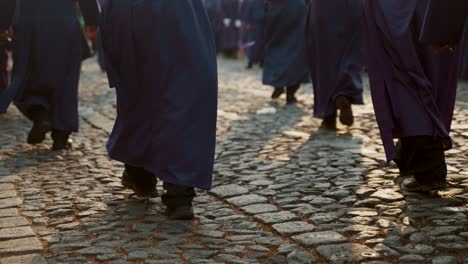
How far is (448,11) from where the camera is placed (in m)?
4.68

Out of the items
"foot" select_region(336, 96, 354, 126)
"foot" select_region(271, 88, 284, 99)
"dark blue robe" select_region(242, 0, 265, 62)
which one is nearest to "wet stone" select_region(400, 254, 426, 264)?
"foot" select_region(336, 96, 354, 126)

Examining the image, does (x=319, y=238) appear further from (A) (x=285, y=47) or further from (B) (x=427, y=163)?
(A) (x=285, y=47)

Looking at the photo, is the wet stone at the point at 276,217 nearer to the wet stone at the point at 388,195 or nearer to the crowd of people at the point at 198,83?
the crowd of people at the point at 198,83

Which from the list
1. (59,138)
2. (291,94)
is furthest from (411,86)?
(291,94)

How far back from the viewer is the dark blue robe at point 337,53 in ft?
27.5

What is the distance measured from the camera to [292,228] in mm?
4688

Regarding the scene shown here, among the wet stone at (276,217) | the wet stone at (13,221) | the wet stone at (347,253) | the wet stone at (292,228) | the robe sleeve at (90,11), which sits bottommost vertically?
the wet stone at (13,221)

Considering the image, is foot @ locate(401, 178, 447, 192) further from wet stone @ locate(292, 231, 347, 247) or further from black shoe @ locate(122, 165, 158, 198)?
black shoe @ locate(122, 165, 158, 198)

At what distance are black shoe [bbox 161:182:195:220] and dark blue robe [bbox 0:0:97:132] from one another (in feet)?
9.07

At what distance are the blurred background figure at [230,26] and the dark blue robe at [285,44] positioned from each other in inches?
434

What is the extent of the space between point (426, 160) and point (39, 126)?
343 cm

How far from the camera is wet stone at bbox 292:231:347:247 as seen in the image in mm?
4379

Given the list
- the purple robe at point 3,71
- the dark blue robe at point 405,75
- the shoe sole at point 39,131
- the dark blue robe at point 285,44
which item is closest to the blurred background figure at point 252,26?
the dark blue robe at point 285,44

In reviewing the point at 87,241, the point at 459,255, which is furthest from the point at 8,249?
the point at 459,255
